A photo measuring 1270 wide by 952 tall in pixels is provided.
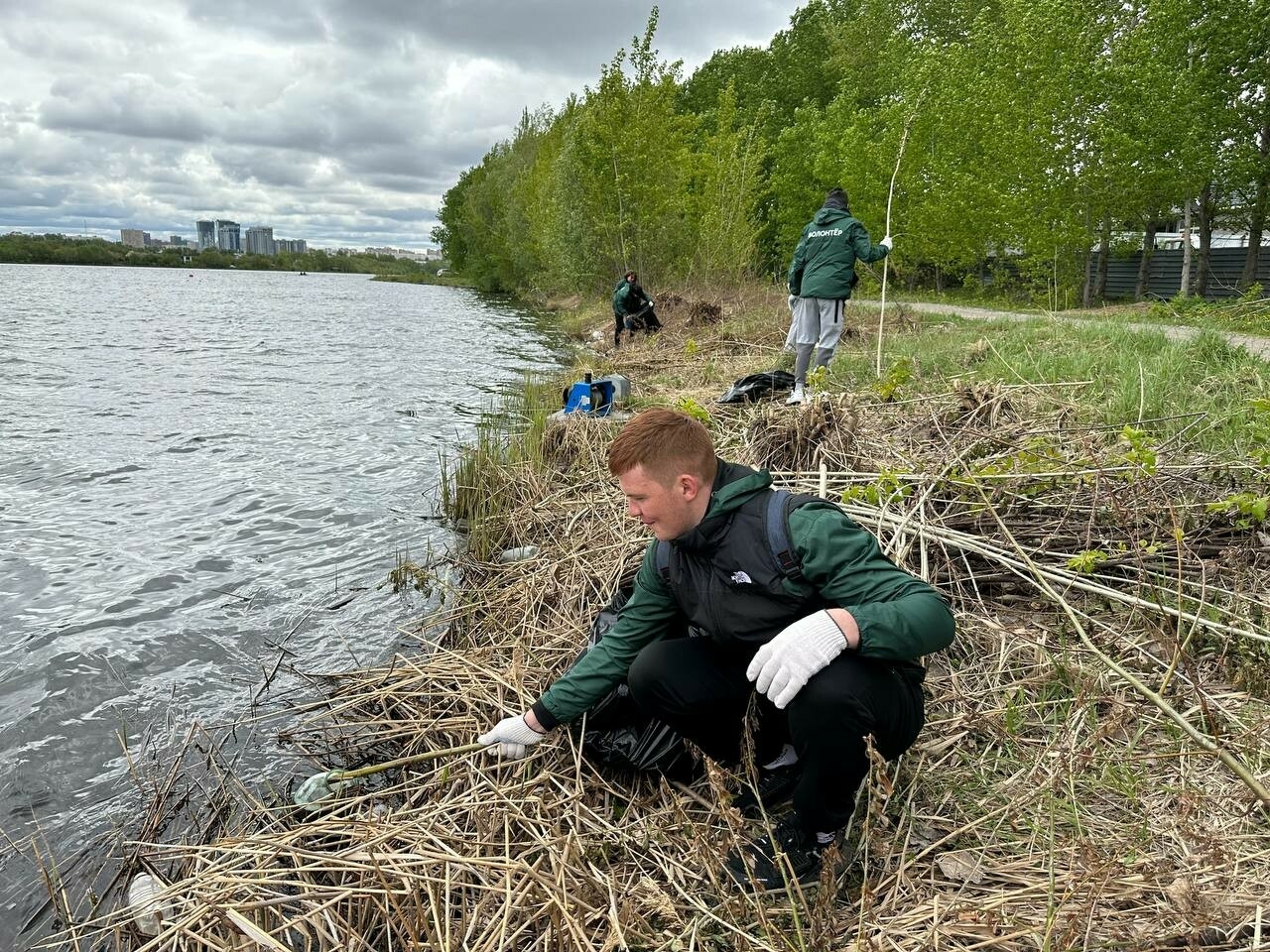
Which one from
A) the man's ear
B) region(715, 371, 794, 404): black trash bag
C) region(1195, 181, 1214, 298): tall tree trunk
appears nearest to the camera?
the man's ear

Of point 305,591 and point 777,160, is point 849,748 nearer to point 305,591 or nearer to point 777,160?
point 305,591

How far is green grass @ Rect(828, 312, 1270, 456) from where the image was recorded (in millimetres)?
4285

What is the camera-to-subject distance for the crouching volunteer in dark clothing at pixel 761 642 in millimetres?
2031

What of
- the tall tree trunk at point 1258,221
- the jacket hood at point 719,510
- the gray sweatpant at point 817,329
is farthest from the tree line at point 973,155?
the jacket hood at point 719,510

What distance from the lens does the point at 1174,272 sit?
23.2 meters

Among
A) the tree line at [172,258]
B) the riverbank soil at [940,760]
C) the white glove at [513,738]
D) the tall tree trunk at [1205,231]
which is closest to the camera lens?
the riverbank soil at [940,760]

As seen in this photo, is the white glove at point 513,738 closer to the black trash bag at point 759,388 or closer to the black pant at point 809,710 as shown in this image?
the black pant at point 809,710

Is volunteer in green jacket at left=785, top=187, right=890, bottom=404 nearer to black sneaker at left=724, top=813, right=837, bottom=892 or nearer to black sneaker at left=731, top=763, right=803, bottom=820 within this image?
black sneaker at left=731, top=763, right=803, bottom=820

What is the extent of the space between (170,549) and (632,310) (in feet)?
39.9

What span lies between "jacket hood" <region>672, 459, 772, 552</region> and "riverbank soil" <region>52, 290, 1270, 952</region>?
71 centimetres

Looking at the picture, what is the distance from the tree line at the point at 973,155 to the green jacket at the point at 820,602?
1346 cm

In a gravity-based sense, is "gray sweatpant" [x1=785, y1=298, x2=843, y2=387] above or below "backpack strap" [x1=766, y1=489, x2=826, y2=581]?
above

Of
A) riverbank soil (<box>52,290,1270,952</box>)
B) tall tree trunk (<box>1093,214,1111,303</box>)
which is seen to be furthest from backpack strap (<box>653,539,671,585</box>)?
tall tree trunk (<box>1093,214,1111,303</box>)

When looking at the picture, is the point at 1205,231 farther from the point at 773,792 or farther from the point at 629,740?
the point at 629,740
